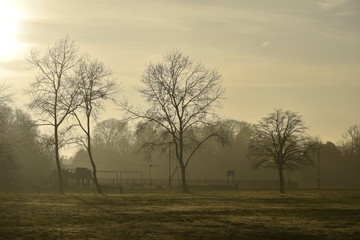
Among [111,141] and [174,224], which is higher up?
[111,141]

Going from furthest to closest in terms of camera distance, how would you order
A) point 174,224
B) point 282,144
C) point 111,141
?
point 111,141, point 282,144, point 174,224

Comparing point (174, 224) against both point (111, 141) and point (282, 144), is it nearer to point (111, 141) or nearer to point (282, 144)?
point (282, 144)

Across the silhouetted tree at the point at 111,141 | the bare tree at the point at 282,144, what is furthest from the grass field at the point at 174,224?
the silhouetted tree at the point at 111,141

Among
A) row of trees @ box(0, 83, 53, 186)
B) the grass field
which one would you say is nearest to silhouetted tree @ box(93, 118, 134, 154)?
row of trees @ box(0, 83, 53, 186)

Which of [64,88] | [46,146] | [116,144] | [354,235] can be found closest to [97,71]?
[64,88]

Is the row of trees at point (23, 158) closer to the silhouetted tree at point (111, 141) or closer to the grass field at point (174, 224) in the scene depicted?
the grass field at point (174, 224)

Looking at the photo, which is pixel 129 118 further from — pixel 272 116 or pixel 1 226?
pixel 1 226

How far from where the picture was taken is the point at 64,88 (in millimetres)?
53562

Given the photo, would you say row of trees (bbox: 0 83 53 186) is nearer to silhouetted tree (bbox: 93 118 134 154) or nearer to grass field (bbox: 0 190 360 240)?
grass field (bbox: 0 190 360 240)

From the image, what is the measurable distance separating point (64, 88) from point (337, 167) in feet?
279

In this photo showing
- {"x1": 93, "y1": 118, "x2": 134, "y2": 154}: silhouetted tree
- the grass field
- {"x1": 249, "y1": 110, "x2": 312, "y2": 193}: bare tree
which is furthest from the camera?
{"x1": 93, "y1": 118, "x2": 134, "y2": 154}: silhouetted tree

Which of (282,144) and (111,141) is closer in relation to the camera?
(282,144)

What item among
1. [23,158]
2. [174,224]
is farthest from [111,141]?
[174,224]

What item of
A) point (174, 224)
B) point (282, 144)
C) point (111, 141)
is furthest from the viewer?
point (111, 141)
